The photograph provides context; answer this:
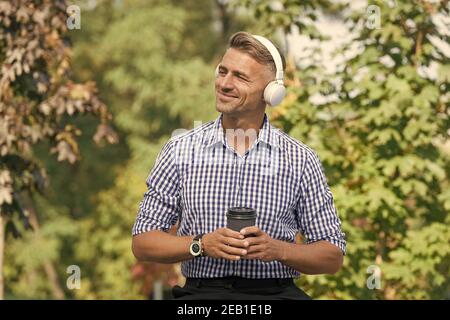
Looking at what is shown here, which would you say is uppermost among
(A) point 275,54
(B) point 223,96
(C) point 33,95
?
(C) point 33,95

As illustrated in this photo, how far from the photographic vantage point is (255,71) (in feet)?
13.7

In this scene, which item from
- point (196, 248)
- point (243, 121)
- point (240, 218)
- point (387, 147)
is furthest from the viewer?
point (387, 147)

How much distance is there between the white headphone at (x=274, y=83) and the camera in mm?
4148

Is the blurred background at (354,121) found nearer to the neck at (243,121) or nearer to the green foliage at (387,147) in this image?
the green foliage at (387,147)

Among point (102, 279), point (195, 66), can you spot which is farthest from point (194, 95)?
point (102, 279)

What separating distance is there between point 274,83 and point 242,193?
492mm

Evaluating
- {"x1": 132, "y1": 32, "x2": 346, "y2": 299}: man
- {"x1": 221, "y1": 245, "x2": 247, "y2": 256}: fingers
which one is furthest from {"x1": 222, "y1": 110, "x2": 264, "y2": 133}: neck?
{"x1": 221, "y1": 245, "x2": 247, "y2": 256}: fingers

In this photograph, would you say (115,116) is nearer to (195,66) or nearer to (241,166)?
(195,66)

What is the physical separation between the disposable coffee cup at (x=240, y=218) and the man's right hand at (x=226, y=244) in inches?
1.0

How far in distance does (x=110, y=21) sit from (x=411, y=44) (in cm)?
2005

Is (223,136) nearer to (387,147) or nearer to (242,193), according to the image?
(242,193)

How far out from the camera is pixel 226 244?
382 cm

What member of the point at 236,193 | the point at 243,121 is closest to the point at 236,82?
the point at 243,121
